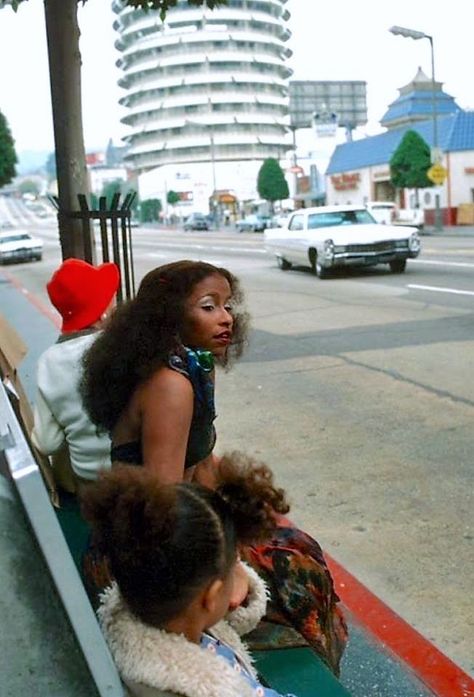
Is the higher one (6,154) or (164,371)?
(6,154)

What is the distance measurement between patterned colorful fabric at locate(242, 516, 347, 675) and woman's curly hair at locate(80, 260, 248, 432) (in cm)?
62

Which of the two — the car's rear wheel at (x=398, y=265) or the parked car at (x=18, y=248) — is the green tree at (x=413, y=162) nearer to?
the parked car at (x=18, y=248)

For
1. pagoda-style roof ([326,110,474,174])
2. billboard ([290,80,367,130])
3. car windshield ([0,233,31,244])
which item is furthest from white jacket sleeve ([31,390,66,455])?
billboard ([290,80,367,130])

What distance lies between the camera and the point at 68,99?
554cm

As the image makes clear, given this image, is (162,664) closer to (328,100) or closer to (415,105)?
(415,105)

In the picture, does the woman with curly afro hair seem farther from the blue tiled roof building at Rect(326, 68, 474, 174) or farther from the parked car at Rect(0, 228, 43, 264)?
the blue tiled roof building at Rect(326, 68, 474, 174)

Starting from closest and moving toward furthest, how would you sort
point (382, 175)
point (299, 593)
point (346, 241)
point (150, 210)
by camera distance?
point (299, 593)
point (346, 241)
point (382, 175)
point (150, 210)

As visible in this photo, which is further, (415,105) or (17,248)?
(415,105)

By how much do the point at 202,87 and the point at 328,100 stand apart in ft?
99.9

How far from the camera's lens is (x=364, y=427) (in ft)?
22.7

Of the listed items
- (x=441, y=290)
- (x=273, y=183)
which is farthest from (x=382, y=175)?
(x=441, y=290)

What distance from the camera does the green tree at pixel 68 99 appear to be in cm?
537

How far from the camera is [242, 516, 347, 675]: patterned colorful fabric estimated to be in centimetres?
261

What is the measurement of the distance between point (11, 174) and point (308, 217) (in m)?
39.8
